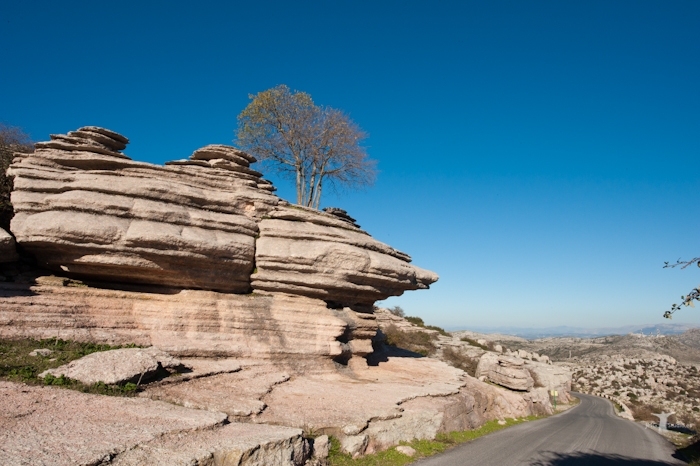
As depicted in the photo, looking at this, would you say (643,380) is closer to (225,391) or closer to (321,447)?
(321,447)

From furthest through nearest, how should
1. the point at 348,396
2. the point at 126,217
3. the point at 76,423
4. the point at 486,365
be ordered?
the point at 486,365 → the point at 126,217 → the point at 348,396 → the point at 76,423

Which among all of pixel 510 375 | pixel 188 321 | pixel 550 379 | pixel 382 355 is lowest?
pixel 550 379

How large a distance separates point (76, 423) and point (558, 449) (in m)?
16.0

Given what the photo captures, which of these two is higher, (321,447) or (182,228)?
(182,228)

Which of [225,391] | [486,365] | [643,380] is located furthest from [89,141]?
[643,380]

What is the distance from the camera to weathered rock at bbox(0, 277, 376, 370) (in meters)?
13.6

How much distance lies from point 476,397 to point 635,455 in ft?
20.7

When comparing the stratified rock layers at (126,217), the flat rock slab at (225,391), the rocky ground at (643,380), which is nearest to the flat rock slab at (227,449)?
the flat rock slab at (225,391)

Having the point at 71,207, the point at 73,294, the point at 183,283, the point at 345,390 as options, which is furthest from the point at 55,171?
the point at 345,390

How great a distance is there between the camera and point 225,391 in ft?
40.5

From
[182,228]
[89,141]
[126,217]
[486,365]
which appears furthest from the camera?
[486,365]

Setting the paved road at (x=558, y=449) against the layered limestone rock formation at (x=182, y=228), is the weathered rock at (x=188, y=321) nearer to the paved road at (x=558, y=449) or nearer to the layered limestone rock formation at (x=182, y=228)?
the layered limestone rock formation at (x=182, y=228)

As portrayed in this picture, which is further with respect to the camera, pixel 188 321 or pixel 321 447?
pixel 188 321

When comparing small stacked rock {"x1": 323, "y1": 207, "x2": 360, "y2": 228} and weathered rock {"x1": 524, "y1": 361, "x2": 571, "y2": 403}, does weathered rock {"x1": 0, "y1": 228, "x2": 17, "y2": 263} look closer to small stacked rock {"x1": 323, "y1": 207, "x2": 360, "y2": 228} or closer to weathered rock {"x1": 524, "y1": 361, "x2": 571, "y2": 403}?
small stacked rock {"x1": 323, "y1": 207, "x2": 360, "y2": 228}
